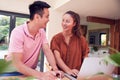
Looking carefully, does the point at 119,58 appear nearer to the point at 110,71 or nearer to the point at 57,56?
the point at 110,71

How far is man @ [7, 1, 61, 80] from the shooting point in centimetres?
125

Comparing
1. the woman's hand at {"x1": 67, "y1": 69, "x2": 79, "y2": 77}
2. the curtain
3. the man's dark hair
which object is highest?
the man's dark hair

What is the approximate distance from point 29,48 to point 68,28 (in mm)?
385

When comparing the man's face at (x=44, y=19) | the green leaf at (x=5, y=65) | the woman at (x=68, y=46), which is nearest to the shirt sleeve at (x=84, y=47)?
the woman at (x=68, y=46)

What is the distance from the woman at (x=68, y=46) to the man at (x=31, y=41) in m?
0.14

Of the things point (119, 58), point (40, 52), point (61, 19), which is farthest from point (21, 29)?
point (119, 58)

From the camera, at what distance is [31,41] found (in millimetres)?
1313

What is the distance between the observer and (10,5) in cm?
142

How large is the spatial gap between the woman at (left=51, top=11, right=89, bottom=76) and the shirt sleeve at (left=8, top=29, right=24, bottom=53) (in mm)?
322

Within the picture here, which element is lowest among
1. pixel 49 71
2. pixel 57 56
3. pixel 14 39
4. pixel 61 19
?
pixel 49 71

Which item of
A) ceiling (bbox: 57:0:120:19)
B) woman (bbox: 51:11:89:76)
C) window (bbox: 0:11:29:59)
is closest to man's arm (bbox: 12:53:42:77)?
window (bbox: 0:11:29:59)

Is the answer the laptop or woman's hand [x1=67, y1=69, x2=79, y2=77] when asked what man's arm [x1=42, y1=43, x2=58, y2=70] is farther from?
the laptop

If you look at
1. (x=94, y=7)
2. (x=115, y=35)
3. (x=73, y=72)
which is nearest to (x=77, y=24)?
(x=73, y=72)

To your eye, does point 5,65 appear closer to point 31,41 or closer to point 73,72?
point 31,41
